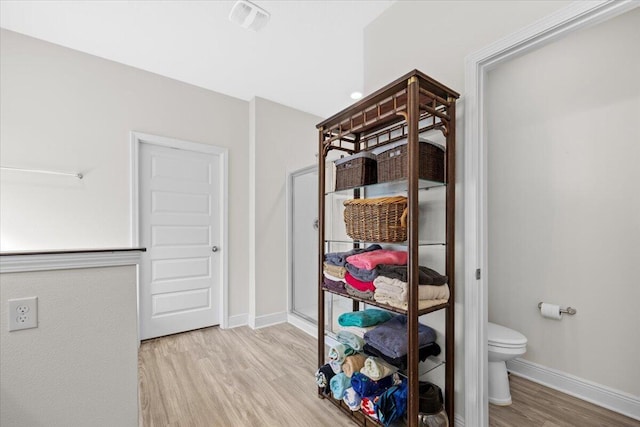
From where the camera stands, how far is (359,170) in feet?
5.50

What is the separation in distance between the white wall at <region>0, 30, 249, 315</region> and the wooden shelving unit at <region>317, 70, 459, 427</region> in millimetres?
1918

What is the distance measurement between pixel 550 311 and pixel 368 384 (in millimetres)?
1456

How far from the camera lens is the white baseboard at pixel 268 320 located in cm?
315

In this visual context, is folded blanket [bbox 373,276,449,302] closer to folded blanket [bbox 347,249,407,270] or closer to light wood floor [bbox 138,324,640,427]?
folded blanket [bbox 347,249,407,270]

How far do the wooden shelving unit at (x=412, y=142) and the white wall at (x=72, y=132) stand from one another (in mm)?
1918

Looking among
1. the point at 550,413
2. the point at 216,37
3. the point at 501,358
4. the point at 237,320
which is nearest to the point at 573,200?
the point at 501,358

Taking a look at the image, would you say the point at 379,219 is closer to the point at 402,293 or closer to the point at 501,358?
the point at 402,293

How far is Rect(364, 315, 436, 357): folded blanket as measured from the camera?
4.72 ft

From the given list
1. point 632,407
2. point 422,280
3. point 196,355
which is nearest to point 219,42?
point 422,280

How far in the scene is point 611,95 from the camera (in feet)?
5.92

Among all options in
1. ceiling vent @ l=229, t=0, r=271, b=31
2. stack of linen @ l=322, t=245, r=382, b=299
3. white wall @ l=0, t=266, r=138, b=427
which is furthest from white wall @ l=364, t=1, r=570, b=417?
white wall @ l=0, t=266, r=138, b=427

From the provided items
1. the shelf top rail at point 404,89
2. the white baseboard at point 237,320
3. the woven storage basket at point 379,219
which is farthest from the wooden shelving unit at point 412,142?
the white baseboard at point 237,320

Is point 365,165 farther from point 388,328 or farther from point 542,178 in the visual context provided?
→ point 542,178

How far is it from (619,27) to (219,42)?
2752mm
